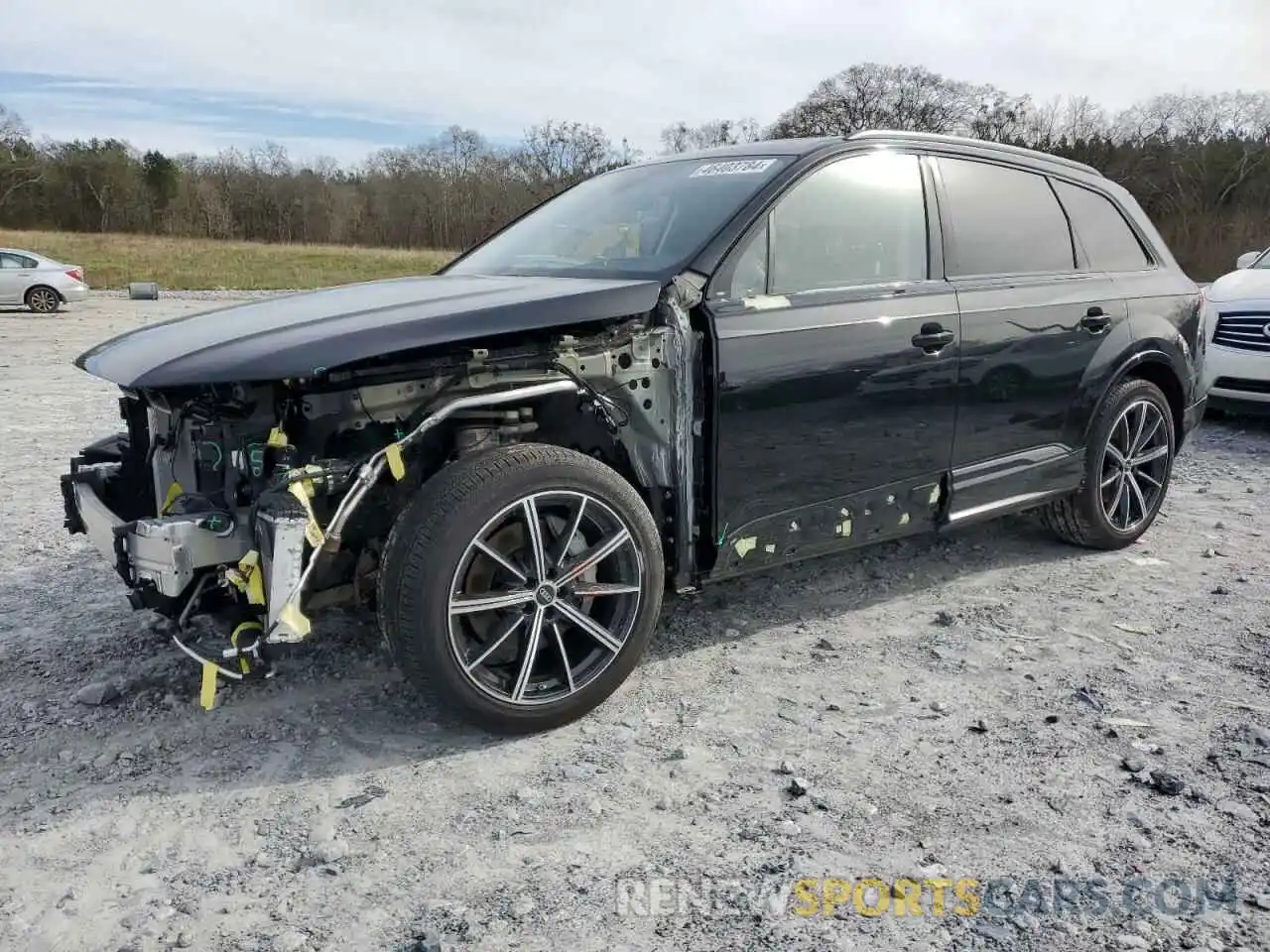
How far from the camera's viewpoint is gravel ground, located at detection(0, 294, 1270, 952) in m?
2.15

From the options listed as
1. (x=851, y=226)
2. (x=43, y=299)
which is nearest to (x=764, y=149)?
(x=851, y=226)

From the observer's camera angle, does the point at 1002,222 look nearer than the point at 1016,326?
No

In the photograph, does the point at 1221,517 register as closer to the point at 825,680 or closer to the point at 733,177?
the point at 825,680

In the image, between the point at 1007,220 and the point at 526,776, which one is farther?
the point at 1007,220

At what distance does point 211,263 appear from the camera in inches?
1420

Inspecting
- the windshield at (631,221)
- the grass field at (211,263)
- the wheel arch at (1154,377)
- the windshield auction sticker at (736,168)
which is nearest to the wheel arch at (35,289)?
the grass field at (211,263)

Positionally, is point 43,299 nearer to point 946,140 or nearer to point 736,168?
point 736,168

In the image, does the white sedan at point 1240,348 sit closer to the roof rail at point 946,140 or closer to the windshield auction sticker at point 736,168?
the roof rail at point 946,140

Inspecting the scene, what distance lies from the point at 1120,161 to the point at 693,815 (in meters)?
46.8

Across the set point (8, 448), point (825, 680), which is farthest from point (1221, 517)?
point (8, 448)

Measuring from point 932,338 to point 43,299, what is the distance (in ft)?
72.6

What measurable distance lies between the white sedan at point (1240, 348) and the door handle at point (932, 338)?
15.9 ft

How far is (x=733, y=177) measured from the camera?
3576mm

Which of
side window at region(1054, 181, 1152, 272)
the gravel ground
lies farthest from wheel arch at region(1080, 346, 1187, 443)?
the gravel ground
